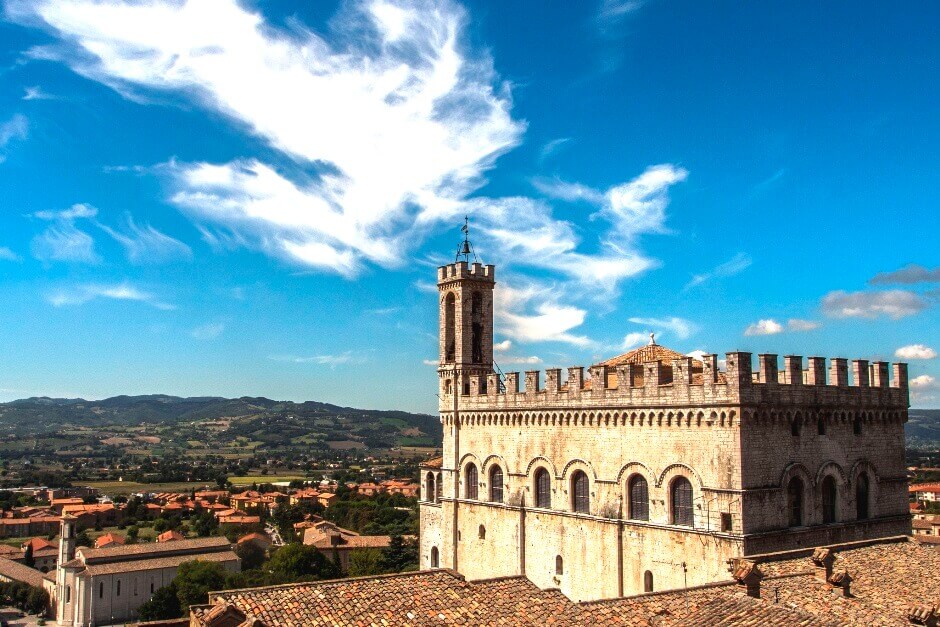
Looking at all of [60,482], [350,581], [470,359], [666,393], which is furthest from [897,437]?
[60,482]

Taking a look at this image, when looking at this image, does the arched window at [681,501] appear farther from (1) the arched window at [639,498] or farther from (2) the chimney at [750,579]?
(2) the chimney at [750,579]

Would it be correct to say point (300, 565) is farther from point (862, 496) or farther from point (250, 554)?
point (862, 496)

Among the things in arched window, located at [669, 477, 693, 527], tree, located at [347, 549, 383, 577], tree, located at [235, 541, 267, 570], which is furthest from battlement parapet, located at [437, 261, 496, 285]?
tree, located at [235, 541, 267, 570]

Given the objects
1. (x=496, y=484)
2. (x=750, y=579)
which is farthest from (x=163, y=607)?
(x=750, y=579)

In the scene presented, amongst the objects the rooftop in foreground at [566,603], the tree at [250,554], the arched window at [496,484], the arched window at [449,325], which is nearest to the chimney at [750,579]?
the rooftop in foreground at [566,603]

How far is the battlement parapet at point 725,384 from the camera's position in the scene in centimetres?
2438

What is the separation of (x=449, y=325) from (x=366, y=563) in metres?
45.1

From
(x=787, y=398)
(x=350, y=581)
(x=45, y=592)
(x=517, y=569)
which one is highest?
(x=787, y=398)

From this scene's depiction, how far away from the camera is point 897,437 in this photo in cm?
2939

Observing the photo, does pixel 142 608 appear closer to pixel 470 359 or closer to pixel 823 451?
pixel 470 359

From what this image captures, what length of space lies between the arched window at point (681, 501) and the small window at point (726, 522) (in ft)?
4.56

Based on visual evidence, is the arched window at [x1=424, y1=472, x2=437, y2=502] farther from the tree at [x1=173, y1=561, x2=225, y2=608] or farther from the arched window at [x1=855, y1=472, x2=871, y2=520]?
the tree at [x1=173, y1=561, x2=225, y2=608]

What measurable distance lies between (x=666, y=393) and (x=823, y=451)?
5.47 meters

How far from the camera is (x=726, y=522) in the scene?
24.2 meters
